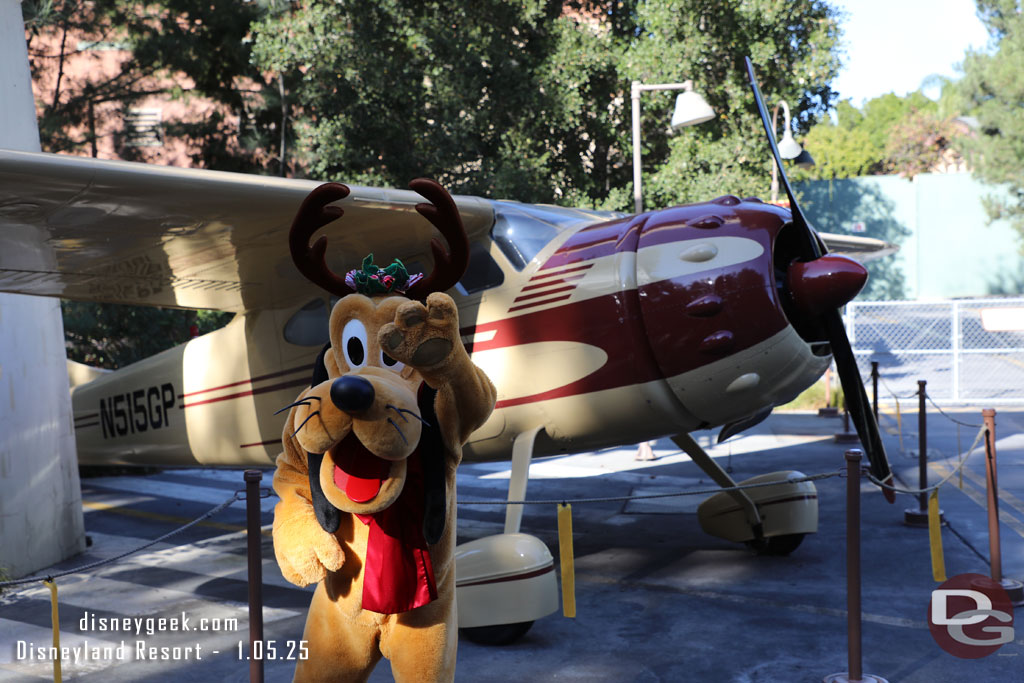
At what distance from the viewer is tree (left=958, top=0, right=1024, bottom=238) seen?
2773cm

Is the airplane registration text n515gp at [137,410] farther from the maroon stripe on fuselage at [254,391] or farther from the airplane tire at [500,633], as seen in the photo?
the airplane tire at [500,633]

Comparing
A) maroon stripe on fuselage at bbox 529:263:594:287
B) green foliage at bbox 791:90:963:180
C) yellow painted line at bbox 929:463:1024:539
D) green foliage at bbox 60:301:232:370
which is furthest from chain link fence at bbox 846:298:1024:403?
green foliage at bbox 791:90:963:180

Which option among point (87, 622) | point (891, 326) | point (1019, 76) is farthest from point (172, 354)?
point (1019, 76)

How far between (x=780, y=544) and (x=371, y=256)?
14.9ft

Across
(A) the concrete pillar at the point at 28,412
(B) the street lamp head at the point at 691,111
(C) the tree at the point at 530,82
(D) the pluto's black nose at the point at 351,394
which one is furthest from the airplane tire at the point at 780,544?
(C) the tree at the point at 530,82

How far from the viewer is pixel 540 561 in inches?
199

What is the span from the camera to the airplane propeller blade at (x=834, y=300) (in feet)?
16.0

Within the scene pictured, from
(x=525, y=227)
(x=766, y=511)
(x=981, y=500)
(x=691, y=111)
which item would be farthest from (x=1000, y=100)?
(x=525, y=227)

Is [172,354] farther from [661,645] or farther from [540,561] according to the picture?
[661,645]

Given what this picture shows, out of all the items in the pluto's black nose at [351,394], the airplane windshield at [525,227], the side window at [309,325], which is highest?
the airplane windshield at [525,227]

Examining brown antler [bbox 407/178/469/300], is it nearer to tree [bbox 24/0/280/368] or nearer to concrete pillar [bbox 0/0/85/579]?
concrete pillar [bbox 0/0/85/579]

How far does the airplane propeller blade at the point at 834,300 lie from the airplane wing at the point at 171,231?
1.90 meters

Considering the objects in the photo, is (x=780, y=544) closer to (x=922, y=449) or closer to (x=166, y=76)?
(x=922, y=449)

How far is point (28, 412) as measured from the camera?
6789 millimetres
